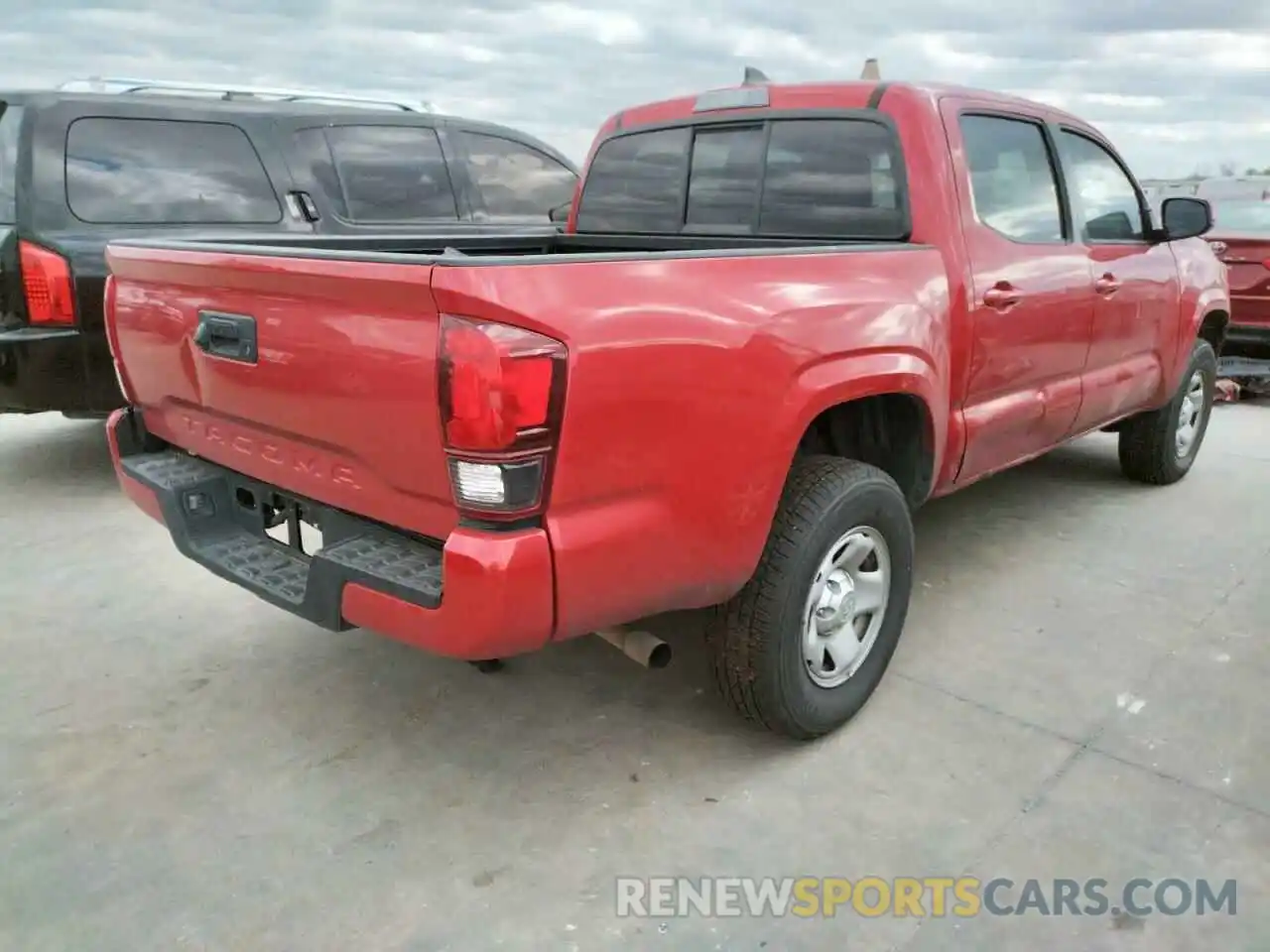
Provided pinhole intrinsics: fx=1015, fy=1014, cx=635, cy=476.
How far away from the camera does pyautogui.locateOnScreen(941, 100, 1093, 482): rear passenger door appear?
3.38 meters

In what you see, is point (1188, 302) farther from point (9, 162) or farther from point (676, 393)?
point (9, 162)

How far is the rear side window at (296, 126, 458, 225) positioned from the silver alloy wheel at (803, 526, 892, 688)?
4.24 metres

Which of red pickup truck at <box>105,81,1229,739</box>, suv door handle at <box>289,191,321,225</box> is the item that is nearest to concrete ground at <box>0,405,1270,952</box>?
red pickup truck at <box>105,81,1229,739</box>

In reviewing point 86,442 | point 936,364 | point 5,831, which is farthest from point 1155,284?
point 86,442

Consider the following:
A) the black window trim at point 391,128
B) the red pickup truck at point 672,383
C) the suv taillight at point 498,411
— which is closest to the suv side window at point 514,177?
the black window trim at point 391,128

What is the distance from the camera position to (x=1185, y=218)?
4.41 m

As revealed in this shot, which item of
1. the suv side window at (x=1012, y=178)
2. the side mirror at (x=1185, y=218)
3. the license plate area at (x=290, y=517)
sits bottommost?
the license plate area at (x=290, y=517)

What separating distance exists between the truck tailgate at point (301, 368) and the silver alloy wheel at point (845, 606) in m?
1.15

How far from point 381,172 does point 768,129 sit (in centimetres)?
344

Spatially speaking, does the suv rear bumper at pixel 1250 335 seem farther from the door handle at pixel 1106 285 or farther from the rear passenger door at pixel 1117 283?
the door handle at pixel 1106 285

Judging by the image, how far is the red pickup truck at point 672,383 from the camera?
6.80 ft

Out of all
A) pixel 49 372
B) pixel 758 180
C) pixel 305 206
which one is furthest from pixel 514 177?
pixel 758 180

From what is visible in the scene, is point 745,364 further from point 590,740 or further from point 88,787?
Result: point 88,787

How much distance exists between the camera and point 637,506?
226 cm
